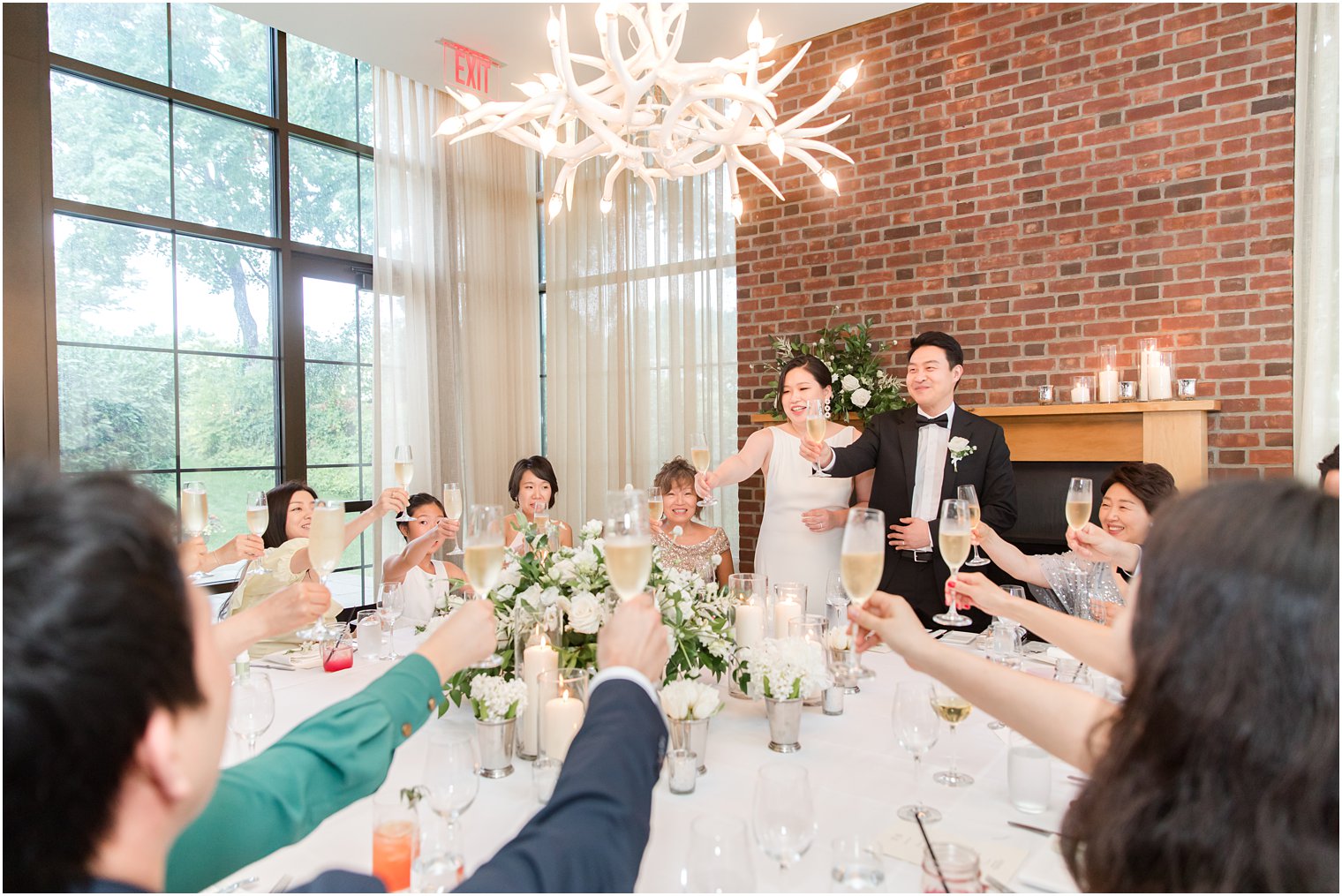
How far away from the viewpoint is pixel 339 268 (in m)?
5.32

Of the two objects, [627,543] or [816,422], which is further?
[816,422]

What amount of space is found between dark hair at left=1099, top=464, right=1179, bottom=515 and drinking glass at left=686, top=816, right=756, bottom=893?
6.89ft

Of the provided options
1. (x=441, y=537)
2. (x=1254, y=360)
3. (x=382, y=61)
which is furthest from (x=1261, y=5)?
(x=382, y=61)

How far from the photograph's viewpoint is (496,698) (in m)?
1.50

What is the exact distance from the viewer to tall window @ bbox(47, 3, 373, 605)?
4152mm

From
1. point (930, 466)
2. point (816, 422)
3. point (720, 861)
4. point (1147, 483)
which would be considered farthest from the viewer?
point (930, 466)

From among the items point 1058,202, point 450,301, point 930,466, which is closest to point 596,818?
point 930,466

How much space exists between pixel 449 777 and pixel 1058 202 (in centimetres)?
418

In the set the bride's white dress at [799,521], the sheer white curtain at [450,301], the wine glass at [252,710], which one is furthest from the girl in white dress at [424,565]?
the sheer white curtain at [450,301]

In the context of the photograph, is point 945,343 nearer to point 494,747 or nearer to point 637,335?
point 494,747

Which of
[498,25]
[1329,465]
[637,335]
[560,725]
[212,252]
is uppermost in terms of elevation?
[498,25]

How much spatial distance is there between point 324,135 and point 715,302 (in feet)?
9.10

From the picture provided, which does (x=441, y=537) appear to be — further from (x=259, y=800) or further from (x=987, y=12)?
(x=987, y=12)

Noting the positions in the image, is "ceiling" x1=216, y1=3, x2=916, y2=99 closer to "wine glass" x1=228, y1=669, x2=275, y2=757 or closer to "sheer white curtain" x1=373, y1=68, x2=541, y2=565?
"sheer white curtain" x1=373, y1=68, x2=541, y2=565
